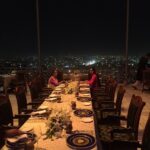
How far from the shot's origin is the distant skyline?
8.96m

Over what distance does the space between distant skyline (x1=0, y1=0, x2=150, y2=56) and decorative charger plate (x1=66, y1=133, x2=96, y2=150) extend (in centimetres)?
708

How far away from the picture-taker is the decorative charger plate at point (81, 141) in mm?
1932

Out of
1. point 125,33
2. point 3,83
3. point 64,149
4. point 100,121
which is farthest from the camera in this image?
point 125,33

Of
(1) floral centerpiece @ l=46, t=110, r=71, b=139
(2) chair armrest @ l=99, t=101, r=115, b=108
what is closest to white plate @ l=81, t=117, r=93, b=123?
(1) floral centerpiece @ l=46, t=110, r=71, b=139

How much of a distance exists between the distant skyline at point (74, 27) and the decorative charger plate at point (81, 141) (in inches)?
279

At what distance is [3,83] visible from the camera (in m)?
7.57

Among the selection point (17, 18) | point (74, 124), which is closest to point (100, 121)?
point (74, 124)

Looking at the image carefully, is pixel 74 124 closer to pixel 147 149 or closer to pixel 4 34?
pixel 147 149

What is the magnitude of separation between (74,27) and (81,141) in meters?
7.74

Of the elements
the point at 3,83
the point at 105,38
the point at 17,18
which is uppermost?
the point at 17,18

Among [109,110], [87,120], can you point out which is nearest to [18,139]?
[87,120]

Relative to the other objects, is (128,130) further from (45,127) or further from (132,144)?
(45,127)

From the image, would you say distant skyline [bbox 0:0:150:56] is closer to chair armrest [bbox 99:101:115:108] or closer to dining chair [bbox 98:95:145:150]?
chair armrest [bbox 99:101:115:108]

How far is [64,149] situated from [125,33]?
7.45 m
